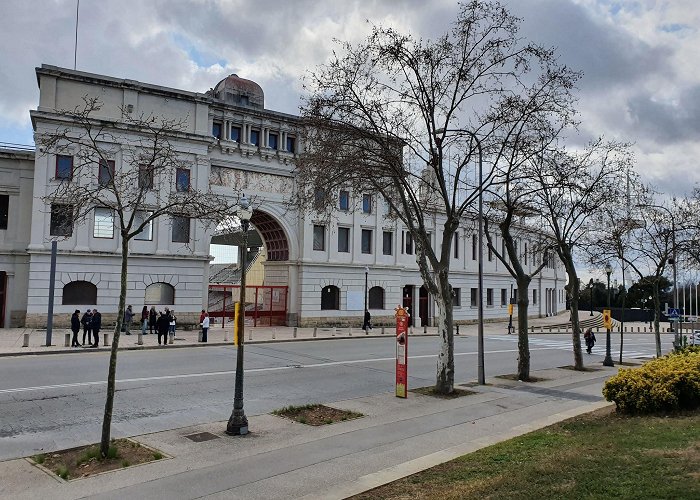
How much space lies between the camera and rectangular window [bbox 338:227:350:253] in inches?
1788

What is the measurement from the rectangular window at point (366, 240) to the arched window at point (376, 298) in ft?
10.7

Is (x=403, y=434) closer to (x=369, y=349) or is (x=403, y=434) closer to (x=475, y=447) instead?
(x=475, y=447)

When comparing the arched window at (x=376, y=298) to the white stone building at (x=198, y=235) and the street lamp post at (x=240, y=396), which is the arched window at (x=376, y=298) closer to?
the white stone building at (x=198, y=235)

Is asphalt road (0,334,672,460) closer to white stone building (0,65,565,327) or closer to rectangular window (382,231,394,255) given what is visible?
A: white stone building (0,65,565,327)

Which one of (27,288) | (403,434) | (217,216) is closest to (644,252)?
(403,434)

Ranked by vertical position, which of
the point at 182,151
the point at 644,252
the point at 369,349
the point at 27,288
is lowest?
the point at 369,349

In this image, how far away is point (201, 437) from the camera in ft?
34.8

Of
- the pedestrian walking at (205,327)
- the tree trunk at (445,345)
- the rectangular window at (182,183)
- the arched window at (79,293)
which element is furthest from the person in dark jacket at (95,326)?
the tree trunk at (445,345)

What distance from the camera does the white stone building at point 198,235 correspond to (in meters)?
33.4

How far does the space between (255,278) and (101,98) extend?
87.1ft

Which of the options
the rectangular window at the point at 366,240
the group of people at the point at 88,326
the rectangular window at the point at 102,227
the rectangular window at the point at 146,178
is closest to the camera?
the rectangular window at the point at 146,178

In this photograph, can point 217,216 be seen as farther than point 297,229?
No

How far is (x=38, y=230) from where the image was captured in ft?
109

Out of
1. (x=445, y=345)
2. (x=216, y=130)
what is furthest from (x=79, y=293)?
(x=445, y=345)
